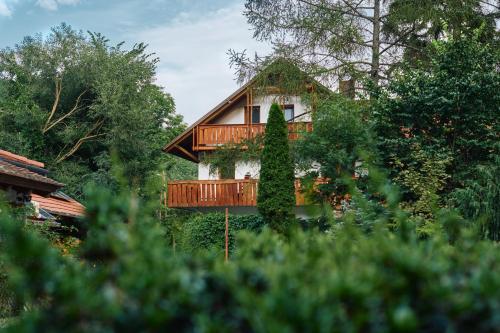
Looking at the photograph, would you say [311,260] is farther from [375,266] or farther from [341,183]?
[341,183]

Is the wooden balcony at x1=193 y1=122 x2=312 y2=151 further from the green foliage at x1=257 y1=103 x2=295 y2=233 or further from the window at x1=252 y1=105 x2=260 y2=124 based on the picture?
the green foliage at x1=257 y1=103 x2=295 y2=233

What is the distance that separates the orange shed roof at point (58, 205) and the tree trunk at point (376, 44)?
8691mm

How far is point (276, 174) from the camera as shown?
2061cm

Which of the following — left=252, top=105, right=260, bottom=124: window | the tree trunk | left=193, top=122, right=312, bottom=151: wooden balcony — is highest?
the tree trunk

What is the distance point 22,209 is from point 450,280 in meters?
11.5

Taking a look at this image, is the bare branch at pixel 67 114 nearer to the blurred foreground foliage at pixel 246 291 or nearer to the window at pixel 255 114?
the window at pixel 255 114

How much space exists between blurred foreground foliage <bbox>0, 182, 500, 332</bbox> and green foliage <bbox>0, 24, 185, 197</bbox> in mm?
28824

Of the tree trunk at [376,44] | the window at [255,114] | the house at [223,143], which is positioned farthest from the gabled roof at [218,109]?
the tree trunk at [376,44]

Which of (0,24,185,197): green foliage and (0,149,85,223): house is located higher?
(0,24,185,197): green foliage

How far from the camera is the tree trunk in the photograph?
2083cm

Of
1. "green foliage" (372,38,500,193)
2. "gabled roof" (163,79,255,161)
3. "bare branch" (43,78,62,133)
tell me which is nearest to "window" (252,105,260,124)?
"gabled roof" (163,79,255,161)

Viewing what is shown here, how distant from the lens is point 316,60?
818 inches

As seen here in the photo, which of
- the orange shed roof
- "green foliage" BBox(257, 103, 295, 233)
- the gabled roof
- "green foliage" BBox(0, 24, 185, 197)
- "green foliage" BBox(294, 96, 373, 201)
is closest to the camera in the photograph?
"green foliage" BBox(294, 96, 373, 201)

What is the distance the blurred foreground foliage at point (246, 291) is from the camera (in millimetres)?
1635
